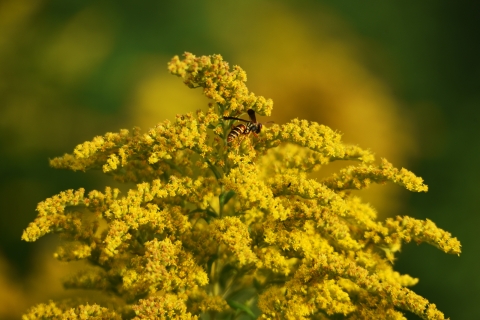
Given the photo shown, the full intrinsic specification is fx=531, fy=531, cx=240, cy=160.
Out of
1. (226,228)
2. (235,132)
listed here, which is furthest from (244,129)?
(226,228)

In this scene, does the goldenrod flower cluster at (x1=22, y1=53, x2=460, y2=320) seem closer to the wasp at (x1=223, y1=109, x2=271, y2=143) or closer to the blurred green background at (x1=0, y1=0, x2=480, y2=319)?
the wasp at (x1=223, y1=109, x2=271, y2=143)

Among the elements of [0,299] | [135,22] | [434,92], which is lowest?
[0,299]

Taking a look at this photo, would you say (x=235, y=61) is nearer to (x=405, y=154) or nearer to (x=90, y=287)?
(x=405, y=154)

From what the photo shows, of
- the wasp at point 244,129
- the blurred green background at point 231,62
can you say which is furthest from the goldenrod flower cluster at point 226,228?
the blurred green background at point 231,62

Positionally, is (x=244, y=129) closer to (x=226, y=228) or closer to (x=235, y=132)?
(x=235, y=132)

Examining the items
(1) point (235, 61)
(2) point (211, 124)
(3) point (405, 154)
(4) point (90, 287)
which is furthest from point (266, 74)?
(4) point (90, 287)

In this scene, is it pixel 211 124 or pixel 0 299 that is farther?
pixel 0 299
